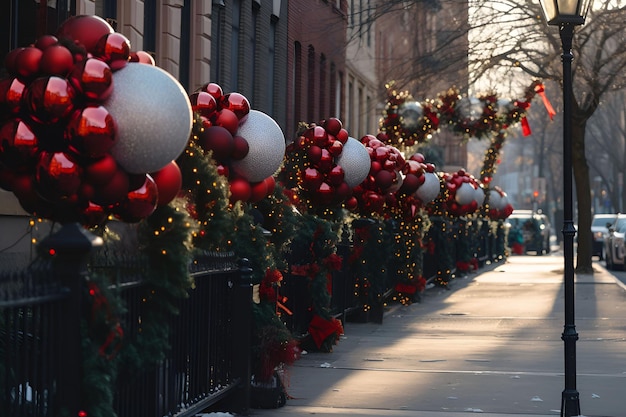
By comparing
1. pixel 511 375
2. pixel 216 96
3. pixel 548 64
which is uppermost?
pixel 548 64

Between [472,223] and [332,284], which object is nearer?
[332,284]

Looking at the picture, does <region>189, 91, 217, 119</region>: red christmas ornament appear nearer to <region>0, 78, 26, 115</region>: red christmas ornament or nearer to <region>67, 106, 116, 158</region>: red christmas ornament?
<region>0, 78, 26, 115</region>: red christmas ornament

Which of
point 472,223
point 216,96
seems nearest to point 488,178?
point 472,223

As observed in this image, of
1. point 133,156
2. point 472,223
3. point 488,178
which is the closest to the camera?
point 133,156

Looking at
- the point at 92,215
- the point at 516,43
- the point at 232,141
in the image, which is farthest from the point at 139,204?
the point at 516,43

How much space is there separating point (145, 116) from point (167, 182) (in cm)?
70

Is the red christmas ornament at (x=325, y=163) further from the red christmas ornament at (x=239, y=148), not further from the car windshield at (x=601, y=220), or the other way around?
the car windshield at (x=601, y=220)

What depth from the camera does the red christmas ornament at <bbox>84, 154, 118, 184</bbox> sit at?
7543 mm

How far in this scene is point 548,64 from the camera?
29.8 m

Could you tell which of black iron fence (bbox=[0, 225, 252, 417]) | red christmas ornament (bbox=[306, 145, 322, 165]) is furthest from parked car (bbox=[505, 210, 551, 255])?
black iron fence (bbox=[0, 225, 252, 417])

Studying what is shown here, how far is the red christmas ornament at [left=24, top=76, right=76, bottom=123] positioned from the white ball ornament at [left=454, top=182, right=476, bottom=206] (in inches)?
982

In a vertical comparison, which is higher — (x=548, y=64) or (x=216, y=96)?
(x=548, y=64)

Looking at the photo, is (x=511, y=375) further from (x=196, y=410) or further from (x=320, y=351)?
(x=196, y=410)

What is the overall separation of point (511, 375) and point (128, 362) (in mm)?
6021
